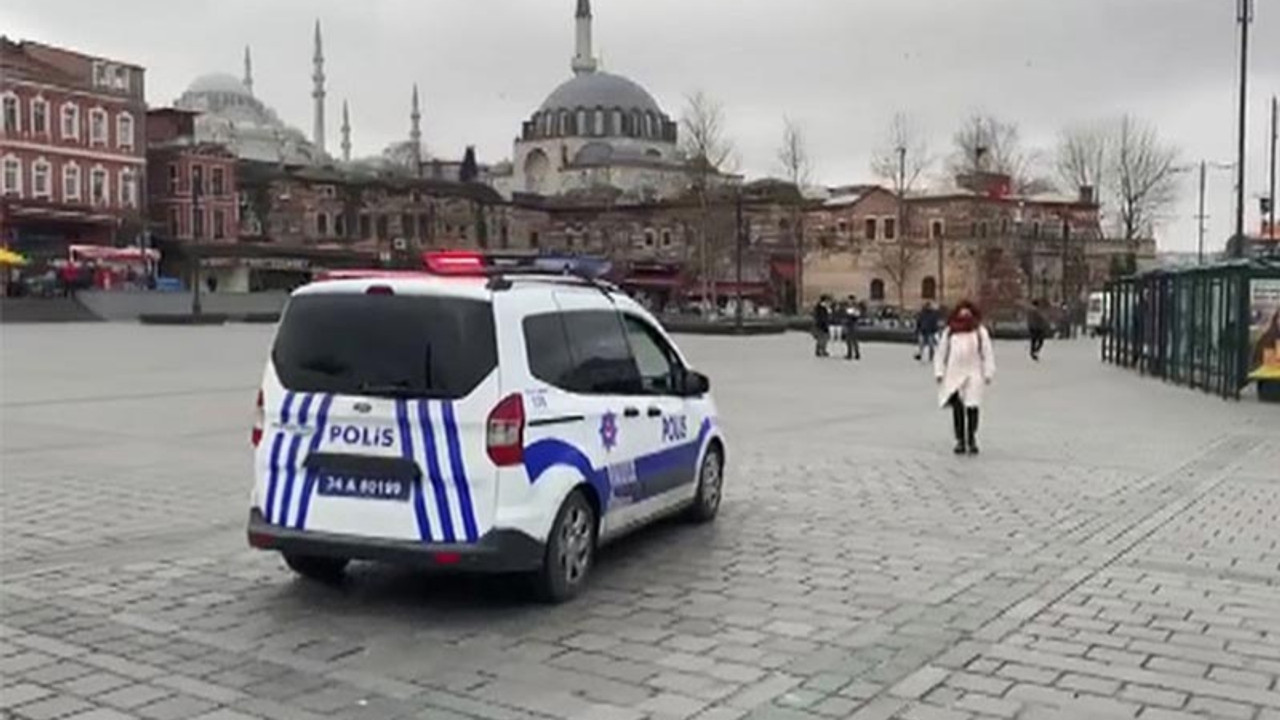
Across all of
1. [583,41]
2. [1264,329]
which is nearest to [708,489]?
[1264,329]

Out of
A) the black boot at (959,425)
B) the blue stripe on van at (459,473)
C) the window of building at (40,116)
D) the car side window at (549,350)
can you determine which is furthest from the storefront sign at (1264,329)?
the window of building at (40,116)

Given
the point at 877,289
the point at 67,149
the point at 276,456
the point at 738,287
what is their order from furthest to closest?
the point at 877,289 < the point at 67,149 < the point at 738,287 < the point at 276,456

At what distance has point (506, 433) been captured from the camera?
23.5 ft

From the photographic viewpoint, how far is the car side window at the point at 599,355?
802 cm

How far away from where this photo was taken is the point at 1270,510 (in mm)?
11219

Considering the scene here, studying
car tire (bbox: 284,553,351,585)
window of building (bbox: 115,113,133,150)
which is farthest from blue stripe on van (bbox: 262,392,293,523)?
window of building (bbox: 115,113,133,150)

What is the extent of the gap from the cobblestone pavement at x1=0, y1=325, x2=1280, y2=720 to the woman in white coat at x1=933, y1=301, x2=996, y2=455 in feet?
1.81

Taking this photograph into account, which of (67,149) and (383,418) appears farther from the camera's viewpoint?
(67,149)

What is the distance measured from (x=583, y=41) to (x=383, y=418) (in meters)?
132

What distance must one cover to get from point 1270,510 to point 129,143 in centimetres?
8293

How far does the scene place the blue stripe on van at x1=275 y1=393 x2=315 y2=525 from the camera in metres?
7.48

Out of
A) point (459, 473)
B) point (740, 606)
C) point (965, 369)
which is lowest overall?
point (740, 606)

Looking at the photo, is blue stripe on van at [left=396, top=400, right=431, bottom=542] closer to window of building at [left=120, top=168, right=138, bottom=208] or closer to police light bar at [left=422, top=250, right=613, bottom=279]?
police light bar at [left=422, top=250, right=613, bottom=279]

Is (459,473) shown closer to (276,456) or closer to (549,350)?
(549,350)
